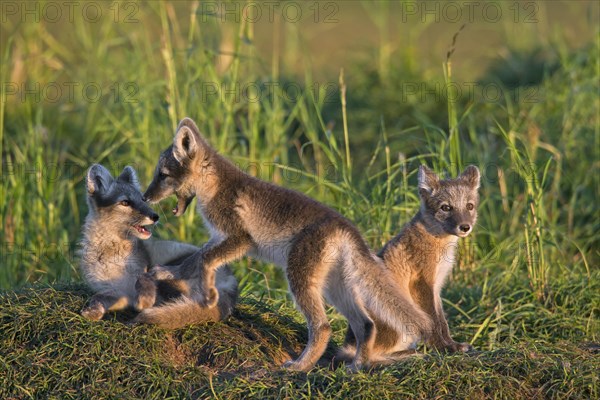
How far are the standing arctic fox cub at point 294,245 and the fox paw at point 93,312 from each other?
1.28ft

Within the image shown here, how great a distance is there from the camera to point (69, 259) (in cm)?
758

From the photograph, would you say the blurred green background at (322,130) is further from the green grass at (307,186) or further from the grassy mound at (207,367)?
the grassy mound at (207,367)

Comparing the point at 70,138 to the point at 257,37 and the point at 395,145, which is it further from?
the point at 257,37

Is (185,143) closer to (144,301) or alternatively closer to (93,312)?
(144,301)

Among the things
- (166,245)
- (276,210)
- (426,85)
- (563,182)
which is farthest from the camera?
(426,85)

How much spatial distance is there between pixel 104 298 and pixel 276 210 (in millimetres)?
1122

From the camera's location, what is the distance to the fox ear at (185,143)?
5742 millimetres

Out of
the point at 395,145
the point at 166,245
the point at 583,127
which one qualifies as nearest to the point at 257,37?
the point at 395,145

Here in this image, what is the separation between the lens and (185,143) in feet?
19.0

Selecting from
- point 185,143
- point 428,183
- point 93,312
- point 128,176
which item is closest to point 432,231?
point 428,183

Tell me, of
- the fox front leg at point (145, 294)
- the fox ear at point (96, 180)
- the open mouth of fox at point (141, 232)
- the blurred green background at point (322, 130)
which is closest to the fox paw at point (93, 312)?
the fox front leg at point (145, 294)

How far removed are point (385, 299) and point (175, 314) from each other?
1.20 m

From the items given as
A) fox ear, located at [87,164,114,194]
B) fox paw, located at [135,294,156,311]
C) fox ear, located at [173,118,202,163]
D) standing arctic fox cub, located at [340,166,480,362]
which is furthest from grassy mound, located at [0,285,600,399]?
fox ear, located at [173,118,202,163]

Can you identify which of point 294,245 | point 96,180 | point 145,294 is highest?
point 96,180
